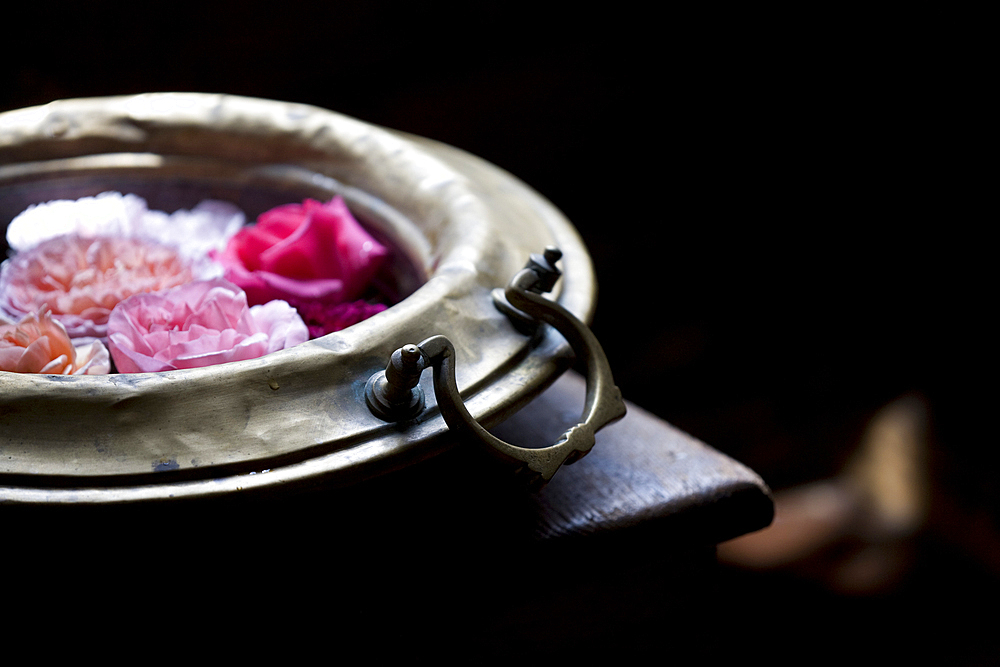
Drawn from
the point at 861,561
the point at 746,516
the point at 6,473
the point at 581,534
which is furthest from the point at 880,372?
the point at 6,473

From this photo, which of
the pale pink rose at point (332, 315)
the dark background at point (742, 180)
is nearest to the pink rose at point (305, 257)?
the pale pink rose at point (332, 315)

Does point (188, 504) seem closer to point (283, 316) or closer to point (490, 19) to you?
point (283, 316)

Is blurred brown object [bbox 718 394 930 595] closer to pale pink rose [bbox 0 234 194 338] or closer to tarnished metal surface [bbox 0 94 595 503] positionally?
tarnished metal surface [bbox 0 94 595 503]

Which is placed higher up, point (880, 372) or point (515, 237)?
point (515, 237)

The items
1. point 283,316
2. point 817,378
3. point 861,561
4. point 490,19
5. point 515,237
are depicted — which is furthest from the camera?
point 817,378

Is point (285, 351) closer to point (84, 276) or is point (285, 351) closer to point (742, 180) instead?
point (84, 276)

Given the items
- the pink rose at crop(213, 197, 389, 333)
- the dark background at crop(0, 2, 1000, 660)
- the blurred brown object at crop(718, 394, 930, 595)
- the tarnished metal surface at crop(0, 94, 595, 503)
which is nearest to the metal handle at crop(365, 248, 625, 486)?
the tarnished metal surface at crop(0, 94, 595, 503)
